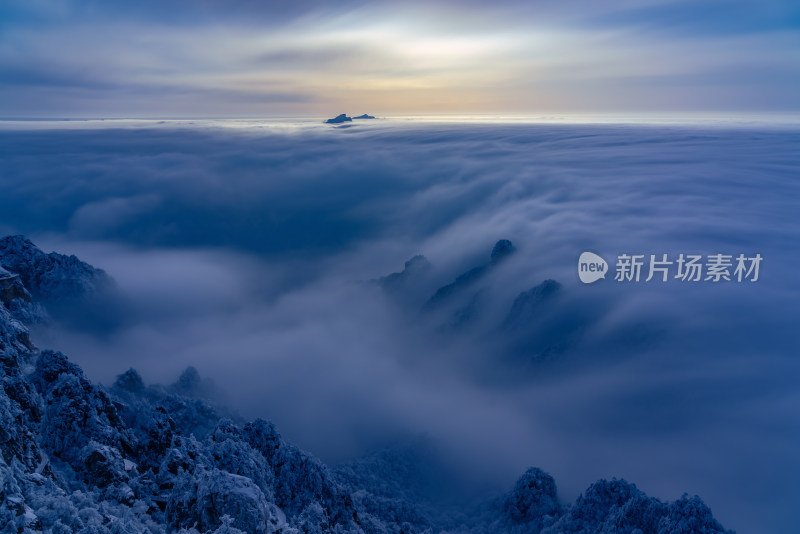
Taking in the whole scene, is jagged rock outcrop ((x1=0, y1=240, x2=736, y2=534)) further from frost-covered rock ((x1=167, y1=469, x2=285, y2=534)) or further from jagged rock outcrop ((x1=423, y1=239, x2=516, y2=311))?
jagged rock outcrop ((x1=423, y1=239, x2=516, y2=311))


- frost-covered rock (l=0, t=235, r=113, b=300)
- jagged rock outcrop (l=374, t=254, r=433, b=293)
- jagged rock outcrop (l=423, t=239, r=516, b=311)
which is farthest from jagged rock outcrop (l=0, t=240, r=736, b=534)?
jagged rock outcrop (l=374, t=254, r=433, b=293)

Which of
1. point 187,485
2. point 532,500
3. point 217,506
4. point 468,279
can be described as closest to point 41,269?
point 187,485

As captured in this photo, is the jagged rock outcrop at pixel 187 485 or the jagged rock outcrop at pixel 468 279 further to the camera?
the jagged rock outcrop at pixel 468 279

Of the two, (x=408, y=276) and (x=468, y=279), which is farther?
(x=408, y=276)

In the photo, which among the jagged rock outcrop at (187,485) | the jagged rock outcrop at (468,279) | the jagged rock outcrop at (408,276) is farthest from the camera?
the jagged rock outcrop at (408,276)

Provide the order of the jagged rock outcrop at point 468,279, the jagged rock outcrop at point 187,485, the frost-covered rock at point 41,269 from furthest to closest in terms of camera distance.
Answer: the jagged rock outcrop at point 468,279 → the frost-covered rock at point 41,269 → the jagged rock outcrop at point 187,485

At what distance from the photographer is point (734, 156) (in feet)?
520

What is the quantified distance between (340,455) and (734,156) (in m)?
177

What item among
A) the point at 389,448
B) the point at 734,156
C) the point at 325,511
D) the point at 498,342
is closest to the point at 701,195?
the point at 734,156

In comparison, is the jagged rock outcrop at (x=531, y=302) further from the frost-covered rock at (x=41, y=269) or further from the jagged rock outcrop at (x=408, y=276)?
the frost-covered rock at (x=41, y=269)

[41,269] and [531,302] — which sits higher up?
[41,269]

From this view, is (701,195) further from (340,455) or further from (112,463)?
(112,463)

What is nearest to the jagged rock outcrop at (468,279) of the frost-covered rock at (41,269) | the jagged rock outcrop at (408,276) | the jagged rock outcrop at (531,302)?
the jagged rock outcrop at (408,276)

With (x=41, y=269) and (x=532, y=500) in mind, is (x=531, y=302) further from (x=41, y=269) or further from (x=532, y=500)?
(x=41, y=269)
